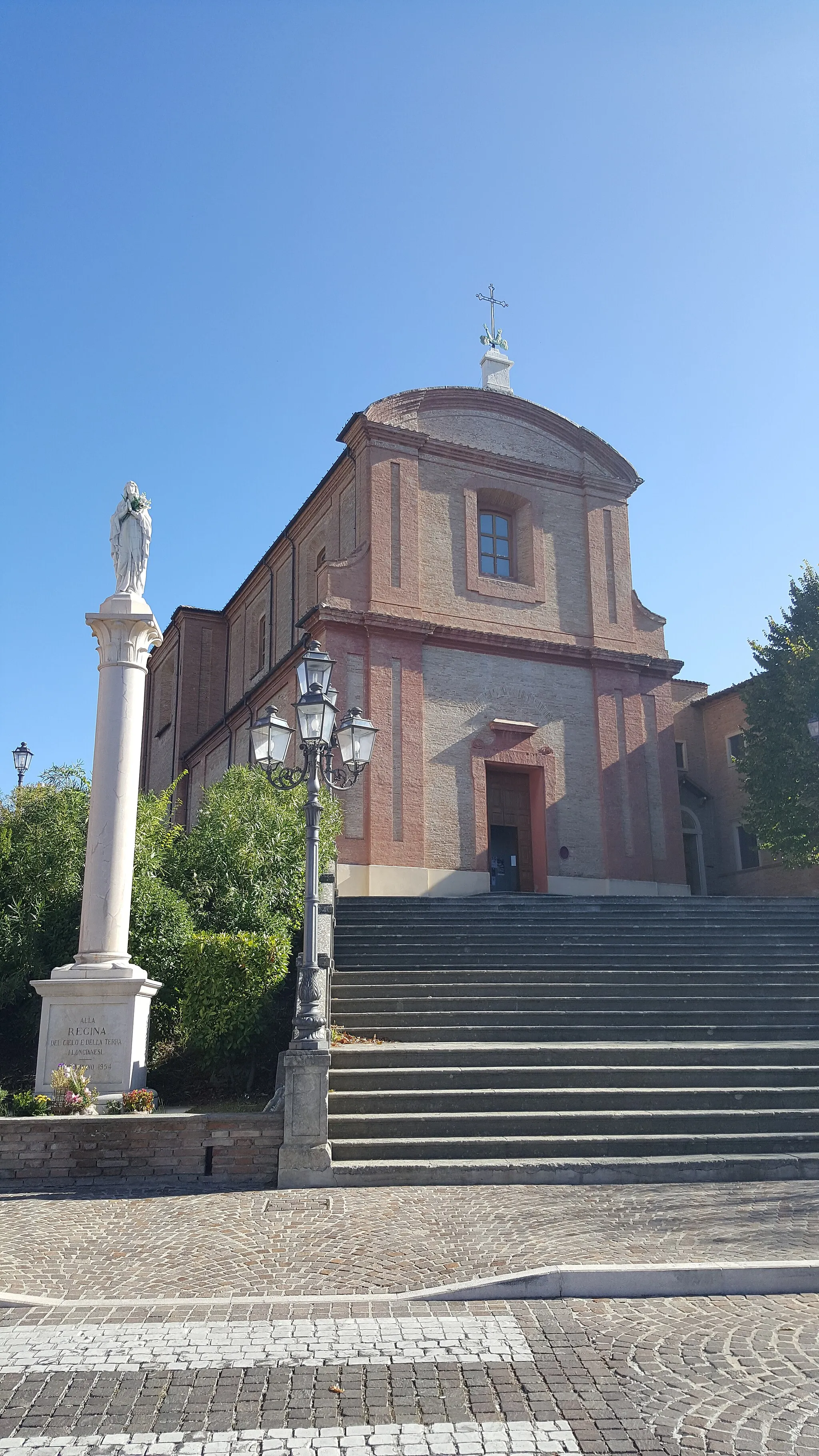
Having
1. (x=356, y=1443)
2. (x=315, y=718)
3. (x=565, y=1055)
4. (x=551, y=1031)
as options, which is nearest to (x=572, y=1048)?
(x=565, y=1055)

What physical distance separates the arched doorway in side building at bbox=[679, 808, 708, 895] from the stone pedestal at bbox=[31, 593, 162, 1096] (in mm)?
19083

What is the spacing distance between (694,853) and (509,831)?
7.58 m

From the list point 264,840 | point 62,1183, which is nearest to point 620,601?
point 264,840

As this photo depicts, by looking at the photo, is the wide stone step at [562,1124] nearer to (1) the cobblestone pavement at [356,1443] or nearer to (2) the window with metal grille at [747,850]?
(1) the cobblestone pavement at [356,1443]

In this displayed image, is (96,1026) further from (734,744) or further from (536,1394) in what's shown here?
(734,744)

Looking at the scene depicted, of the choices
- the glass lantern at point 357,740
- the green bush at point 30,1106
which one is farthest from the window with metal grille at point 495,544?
the green bush at point 30,1106

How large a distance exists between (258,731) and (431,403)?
15.8 m

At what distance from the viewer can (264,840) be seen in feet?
44.7

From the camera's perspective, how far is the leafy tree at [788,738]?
21891 mm

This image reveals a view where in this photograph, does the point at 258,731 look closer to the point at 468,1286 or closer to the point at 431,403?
the point at 468,1286

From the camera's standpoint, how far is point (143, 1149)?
7988 mm

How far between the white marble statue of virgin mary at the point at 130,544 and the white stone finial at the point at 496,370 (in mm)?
17683

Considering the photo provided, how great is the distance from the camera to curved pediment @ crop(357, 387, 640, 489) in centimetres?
2317

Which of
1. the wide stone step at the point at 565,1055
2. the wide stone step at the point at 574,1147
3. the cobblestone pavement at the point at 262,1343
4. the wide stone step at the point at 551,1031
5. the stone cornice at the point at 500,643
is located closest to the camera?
the cobblestone pavement at the point at 262,1343
